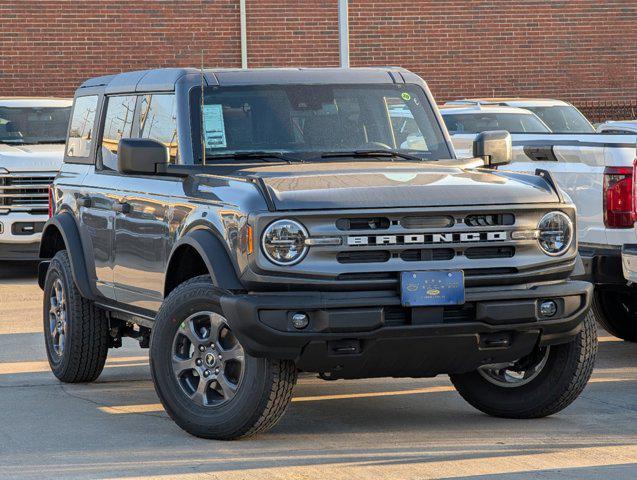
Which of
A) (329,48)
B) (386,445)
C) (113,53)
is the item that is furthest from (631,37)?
(386,445)

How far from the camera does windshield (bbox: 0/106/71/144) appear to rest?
648 inches

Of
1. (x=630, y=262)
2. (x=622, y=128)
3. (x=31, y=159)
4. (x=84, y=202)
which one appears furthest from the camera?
(x=31, y=159)

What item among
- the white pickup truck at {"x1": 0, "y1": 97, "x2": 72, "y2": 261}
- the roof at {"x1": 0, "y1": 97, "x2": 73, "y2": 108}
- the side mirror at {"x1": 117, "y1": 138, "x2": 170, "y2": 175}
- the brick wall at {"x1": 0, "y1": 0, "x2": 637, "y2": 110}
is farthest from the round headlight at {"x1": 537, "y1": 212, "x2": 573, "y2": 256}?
the brick wall at {"x1": 0, "y1": 0, "x2": 637, "y2": 110}

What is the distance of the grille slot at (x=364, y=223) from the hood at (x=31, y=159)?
30.8 ft

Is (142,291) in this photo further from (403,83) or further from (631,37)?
(631,37)

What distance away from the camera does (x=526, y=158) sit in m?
10.8

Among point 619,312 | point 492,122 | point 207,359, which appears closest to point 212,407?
point 207,359

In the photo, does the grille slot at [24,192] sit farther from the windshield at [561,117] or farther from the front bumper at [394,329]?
the front bumper at [394,329]

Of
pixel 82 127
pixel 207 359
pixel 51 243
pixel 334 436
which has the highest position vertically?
pixel 82 127

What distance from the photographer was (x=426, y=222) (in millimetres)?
6531

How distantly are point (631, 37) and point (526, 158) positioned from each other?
17615mm

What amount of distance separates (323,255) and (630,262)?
9.94 feet

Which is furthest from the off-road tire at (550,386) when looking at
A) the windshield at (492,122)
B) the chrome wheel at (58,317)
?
the windshield at (492,122)

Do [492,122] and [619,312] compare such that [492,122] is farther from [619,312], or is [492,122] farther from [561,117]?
→ [619,312]
